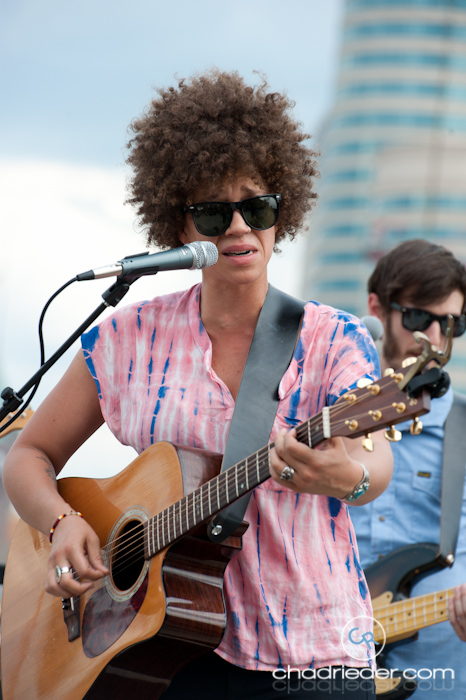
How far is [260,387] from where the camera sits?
2197mm

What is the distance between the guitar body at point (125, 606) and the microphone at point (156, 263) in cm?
52

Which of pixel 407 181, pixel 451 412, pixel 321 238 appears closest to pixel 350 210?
pixel 321 238

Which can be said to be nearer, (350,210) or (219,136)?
(219,136)

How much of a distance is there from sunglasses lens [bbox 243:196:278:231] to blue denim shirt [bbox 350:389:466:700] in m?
1.66

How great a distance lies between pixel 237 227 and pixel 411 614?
1.90 meters

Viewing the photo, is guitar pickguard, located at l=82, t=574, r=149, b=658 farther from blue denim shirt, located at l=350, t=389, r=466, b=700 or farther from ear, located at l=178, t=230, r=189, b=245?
blue denim shirt, located at l=350, t=389, r=466, b=700

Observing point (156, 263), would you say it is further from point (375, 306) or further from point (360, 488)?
point (375, 306)

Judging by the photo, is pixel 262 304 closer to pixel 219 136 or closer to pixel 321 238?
pixel 219 136

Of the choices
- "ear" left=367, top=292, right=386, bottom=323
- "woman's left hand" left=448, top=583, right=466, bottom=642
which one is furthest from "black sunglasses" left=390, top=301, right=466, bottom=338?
"woman's left hand" left=448, top=583, right=466, bottom=642

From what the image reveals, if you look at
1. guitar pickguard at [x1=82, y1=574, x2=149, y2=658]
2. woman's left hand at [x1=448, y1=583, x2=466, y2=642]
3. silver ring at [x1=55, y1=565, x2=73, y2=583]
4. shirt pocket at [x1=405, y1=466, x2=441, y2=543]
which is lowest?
woman's left hand at [x1=448, y1=583, x2=466, y2=642]

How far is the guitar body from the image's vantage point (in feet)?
6.74

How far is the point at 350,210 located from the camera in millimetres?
83500

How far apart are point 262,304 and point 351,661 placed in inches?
41.8

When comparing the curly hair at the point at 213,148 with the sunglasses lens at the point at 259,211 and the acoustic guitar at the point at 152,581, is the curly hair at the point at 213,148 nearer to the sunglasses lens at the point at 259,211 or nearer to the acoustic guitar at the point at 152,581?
the sunglasses lens at the point at 259,211
